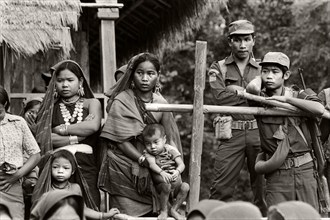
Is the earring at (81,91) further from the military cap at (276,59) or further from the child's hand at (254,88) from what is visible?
the military cap at (276,59)

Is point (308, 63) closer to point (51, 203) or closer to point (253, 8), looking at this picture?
point (253, 8)

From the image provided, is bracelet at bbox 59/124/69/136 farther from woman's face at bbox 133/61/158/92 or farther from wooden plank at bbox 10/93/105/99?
wooden plank at bbox 10/93/105/99

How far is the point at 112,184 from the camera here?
31.3ft

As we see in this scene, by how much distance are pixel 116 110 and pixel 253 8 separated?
42.9 ft

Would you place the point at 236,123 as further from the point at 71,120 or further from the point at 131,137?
the point at 71,120

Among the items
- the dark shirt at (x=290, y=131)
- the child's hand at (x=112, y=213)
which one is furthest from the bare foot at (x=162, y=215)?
the dark shirt at (x=290, y=131)

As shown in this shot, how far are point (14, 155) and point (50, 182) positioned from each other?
1.39 feet

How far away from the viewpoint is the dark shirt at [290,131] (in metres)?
9.24

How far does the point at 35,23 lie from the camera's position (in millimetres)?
11492

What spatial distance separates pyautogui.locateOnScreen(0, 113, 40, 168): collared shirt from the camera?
920 cm

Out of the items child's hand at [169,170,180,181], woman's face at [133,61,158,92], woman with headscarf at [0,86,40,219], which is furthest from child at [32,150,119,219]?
woman's face at [133,61,158,92]

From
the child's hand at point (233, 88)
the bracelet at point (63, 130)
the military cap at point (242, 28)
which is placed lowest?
the bracelet at point (63, 130)

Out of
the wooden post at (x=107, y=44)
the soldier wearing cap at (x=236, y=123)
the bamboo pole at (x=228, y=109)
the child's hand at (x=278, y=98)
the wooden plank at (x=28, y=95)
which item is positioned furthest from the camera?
the wooden plank at (x=28, y=95)

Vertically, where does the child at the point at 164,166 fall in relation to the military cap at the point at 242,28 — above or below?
below
